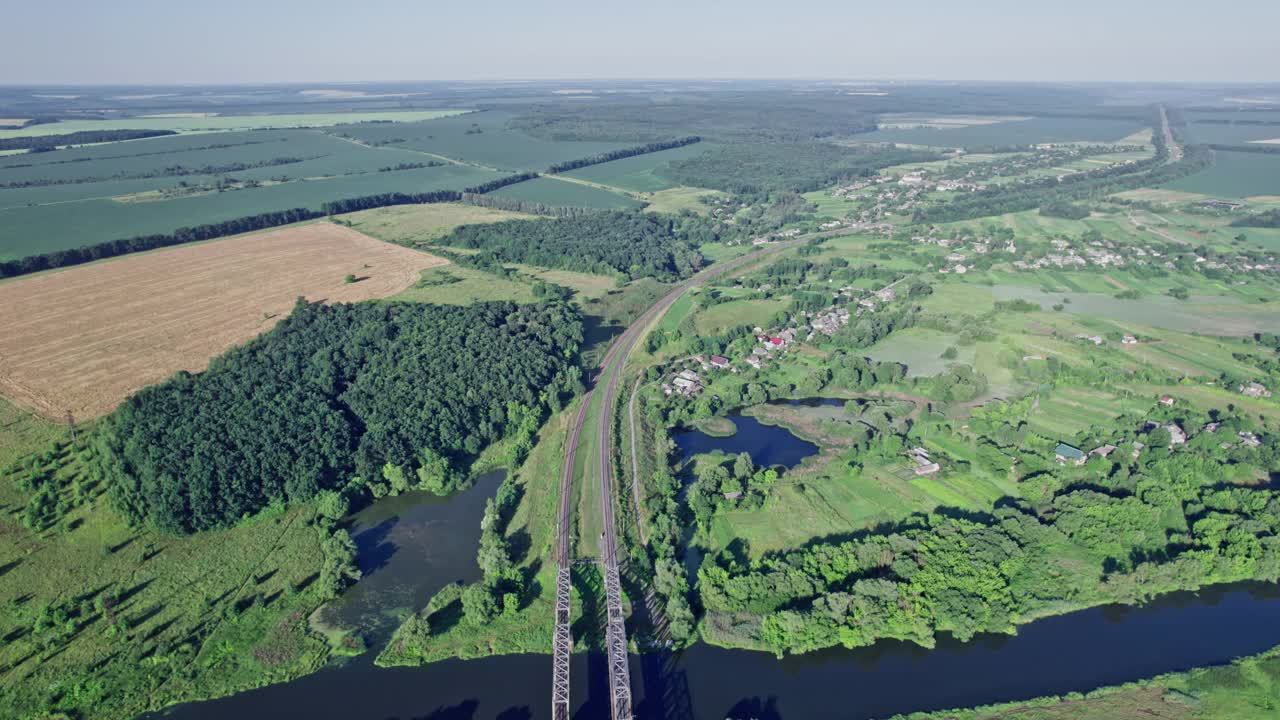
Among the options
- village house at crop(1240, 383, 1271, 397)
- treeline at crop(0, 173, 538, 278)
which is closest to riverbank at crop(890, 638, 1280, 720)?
village house at crop(1240, 383, 1271, 397)

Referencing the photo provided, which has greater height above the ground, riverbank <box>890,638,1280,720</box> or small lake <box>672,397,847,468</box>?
small lake <box>672,397,847,468</box>

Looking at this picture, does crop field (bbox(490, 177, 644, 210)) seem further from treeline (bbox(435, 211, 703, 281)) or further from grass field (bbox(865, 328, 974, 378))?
grass field (bbox(865, 328, 974, 378))

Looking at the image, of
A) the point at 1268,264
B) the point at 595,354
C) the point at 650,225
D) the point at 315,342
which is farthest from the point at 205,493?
the point at 1268,264

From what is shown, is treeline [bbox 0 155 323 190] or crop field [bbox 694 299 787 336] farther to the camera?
treeline [bbox 0 155 323 190]

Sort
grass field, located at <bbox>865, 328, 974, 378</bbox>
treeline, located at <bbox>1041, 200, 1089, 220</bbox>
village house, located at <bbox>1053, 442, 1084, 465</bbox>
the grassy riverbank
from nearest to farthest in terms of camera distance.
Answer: the grassy riverbank
village house, located at <bbox>1053, 442, 1084, 465</bbox>
grass field, located at <bbox>865, 328, 974, 378</bbox>
treeline, located at <bbox>1041, 200, 1089, 220</bbox>

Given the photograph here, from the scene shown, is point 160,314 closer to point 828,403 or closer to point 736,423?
point 736,423

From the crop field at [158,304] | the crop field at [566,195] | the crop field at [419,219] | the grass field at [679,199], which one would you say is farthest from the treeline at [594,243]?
the crop field at [566,195]
